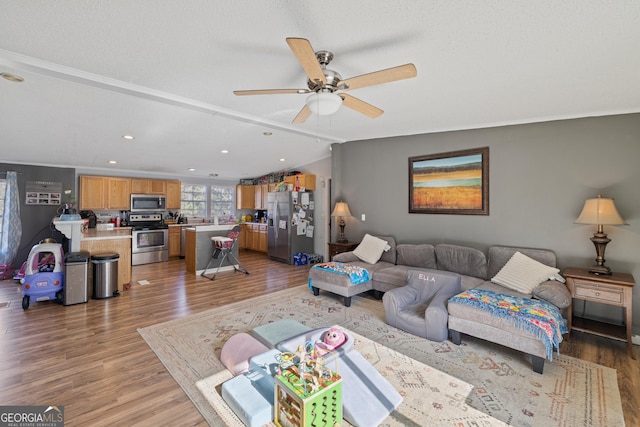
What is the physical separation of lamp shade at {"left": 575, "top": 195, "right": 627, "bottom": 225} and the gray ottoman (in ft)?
8.51

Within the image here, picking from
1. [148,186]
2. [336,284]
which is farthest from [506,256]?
[148,186]

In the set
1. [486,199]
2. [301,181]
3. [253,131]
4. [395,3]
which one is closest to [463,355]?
[486,199]

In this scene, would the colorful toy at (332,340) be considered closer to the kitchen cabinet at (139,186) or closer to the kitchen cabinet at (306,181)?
the kitchen cabinet at (306,181)

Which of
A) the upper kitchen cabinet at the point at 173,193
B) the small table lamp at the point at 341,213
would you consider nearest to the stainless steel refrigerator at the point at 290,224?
the small table lamp at the point at 341,213

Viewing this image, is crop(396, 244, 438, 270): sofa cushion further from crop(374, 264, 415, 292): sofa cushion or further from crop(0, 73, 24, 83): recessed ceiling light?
crop(0, 73, 24, 83): recessed ceiling light

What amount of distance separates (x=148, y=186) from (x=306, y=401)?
275 inches

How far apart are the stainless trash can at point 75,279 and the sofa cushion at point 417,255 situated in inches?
183

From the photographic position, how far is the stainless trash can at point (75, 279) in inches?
144

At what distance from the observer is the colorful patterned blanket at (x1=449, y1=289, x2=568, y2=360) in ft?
7.36

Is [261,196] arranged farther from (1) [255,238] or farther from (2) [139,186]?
(2) [139,186]

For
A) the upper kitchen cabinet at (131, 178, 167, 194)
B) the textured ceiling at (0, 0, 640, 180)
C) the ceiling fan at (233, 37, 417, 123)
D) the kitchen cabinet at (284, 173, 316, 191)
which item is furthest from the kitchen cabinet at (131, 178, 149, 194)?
the ceiling fan at (233, 37, 417, 123)

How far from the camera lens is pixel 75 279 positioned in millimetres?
3697

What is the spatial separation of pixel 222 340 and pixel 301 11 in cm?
299

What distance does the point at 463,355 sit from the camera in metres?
2.54
